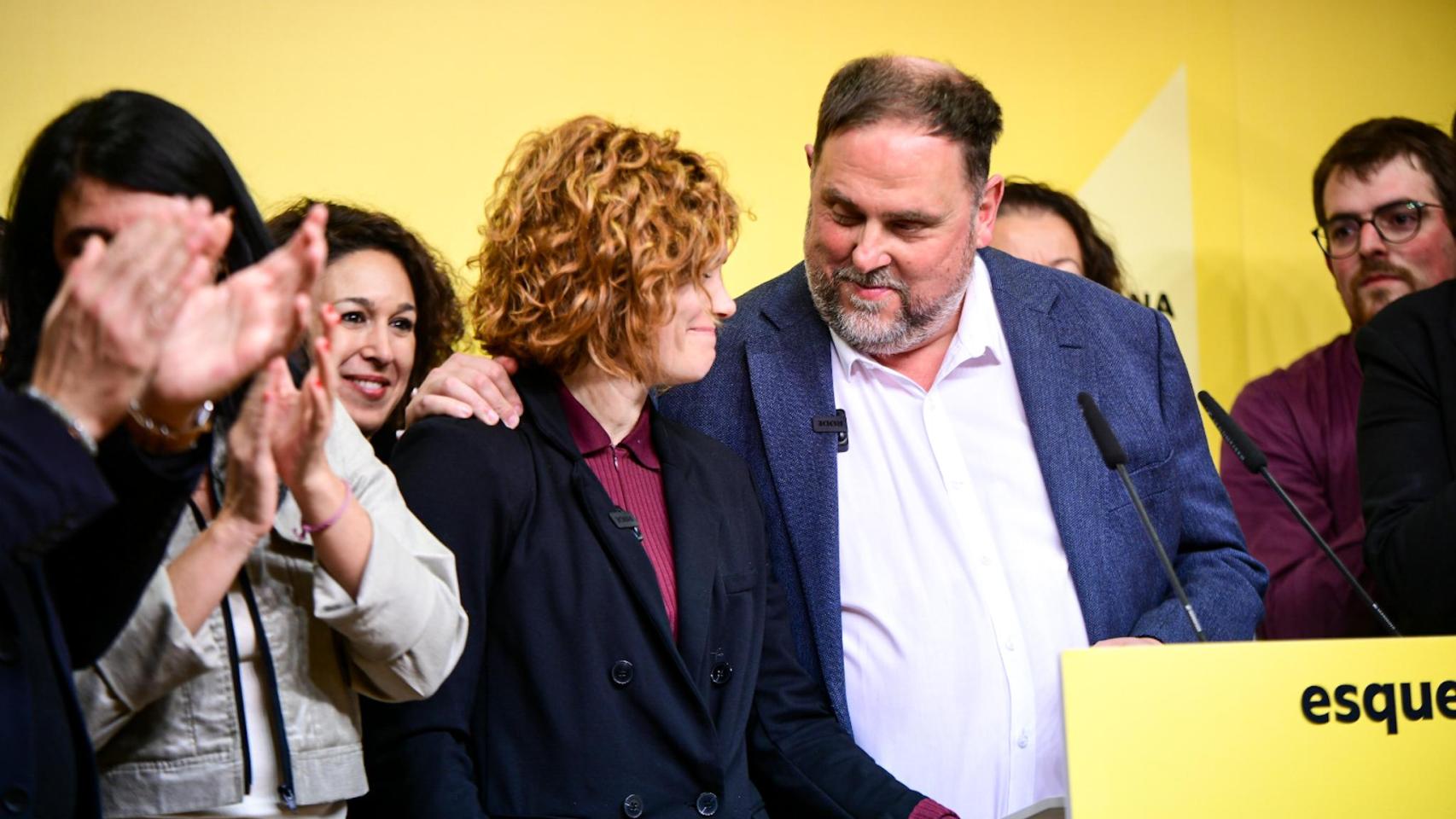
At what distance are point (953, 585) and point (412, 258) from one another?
123 centimetres

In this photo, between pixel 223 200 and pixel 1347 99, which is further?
pixel 1347 99

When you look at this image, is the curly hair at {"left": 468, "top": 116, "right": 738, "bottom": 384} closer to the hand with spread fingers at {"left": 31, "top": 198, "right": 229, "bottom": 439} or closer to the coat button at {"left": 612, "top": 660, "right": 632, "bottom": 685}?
the coat button at {"left": 612, "top": 660, "right": 632, "bottom": 685}

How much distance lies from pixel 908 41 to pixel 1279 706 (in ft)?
8.10

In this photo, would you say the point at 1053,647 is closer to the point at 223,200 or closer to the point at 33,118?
the point at 223,200

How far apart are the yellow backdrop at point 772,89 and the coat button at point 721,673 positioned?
1566 mm

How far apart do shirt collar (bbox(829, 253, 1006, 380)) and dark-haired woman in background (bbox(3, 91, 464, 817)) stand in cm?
97

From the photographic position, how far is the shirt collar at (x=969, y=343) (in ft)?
7.79

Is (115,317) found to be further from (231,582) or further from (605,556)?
(605,556)

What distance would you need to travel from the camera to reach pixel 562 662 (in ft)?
5.79

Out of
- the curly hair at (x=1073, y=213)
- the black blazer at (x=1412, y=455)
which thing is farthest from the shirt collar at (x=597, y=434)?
the curly hair at (x=1073, y=213)

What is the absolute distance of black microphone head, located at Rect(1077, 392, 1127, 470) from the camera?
5.70ft

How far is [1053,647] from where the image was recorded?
220 cm

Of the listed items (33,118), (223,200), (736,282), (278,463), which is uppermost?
(33,118)

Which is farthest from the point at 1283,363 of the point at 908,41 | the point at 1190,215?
the point at 908,41
